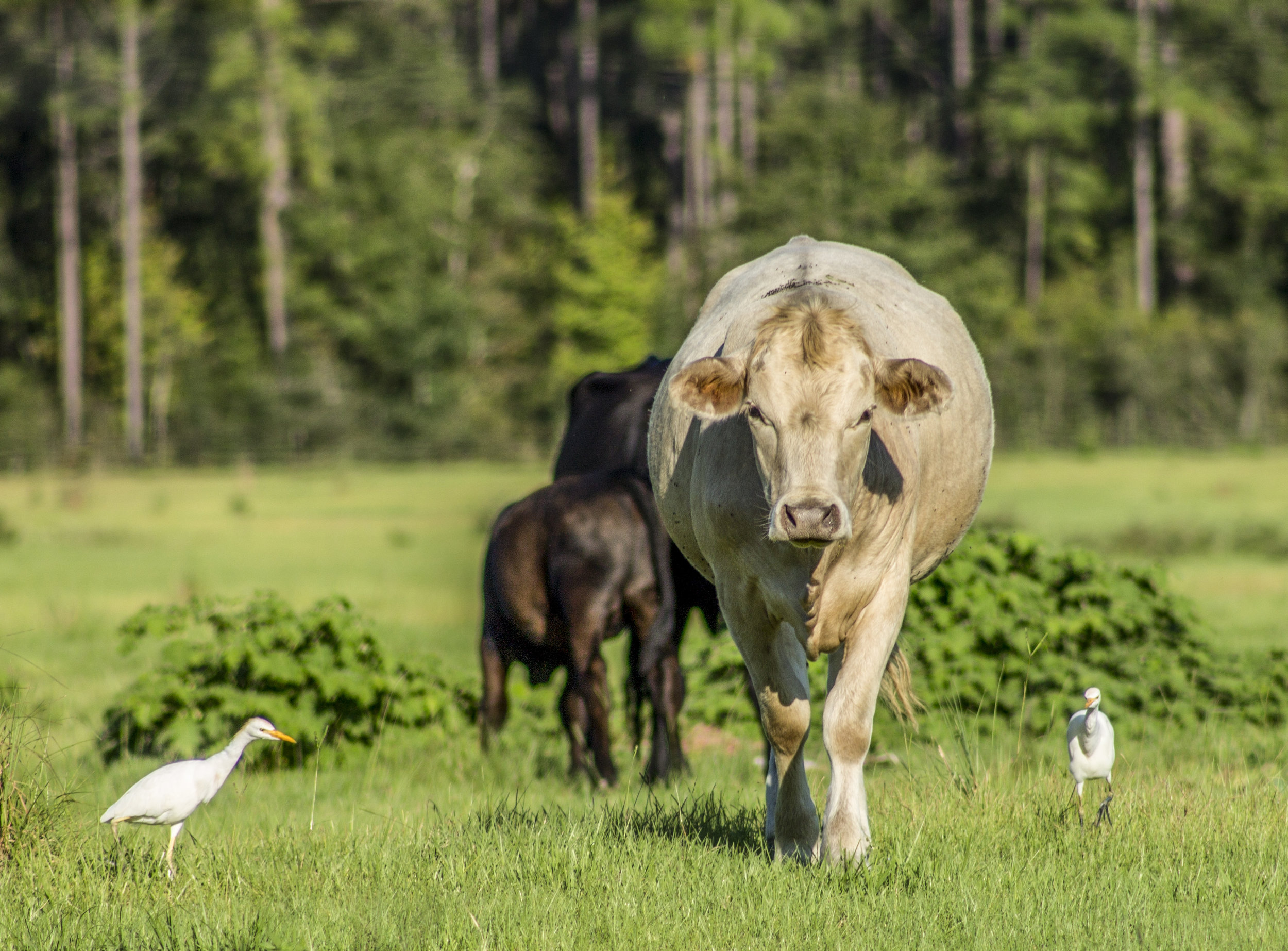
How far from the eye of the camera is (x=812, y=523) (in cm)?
446

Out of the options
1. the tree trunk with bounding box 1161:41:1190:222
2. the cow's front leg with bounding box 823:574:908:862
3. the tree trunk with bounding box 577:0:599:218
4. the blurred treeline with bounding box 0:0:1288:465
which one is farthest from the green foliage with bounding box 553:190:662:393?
the cow's front leg with bounding box 823:574:908:862

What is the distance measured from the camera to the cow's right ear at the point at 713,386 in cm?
496

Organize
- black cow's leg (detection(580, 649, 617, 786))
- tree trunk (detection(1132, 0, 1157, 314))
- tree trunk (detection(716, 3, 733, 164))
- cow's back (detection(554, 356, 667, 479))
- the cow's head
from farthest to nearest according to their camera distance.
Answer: tree trunk (detection(1132, 0, 1157, 314)) → tree trunk (detection(716, 3, 733, 164)) → cow's back (detection(554, 356, 667, 479)) → black cow's leg (detection(580, 649, 617, 786)) → the cow's head

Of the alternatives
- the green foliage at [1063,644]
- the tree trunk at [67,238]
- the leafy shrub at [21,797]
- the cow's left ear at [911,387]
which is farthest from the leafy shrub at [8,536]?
the tree trunk at [67,238]

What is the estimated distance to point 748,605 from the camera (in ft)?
17.6

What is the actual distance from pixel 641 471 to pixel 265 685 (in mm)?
2383

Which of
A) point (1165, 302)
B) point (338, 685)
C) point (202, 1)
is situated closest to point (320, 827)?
point (338, 685)

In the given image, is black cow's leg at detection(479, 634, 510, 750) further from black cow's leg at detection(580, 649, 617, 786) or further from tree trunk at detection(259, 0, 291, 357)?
tree trunk at detection(259, 0, 291, 357)

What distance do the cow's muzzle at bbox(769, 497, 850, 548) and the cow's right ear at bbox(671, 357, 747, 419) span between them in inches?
23.8

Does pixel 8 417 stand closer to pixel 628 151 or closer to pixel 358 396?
pixel 358 396

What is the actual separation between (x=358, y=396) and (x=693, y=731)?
39.2 meters

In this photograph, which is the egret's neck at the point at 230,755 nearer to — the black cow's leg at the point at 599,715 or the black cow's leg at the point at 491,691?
the black cow's leg at the point at 599,715

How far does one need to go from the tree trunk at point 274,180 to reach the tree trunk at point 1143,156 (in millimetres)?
27629

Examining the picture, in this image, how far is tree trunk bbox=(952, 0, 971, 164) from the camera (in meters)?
60.8
